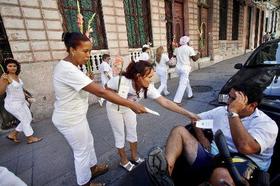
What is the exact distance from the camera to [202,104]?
5.68 m

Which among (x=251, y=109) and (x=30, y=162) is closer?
(x=251, y=109)

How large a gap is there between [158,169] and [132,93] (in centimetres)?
111

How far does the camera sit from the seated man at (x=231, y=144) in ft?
5.24

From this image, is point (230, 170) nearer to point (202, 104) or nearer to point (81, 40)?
point (81, 40)

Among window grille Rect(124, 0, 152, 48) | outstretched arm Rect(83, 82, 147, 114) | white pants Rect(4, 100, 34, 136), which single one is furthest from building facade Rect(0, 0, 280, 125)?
outstretched arm Rect(83, 82, 147, 114)

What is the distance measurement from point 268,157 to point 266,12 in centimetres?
2842

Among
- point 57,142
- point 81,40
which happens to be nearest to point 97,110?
point 57,142

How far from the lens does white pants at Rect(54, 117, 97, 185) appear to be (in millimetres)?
2148

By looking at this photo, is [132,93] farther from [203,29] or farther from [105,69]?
[203,29]

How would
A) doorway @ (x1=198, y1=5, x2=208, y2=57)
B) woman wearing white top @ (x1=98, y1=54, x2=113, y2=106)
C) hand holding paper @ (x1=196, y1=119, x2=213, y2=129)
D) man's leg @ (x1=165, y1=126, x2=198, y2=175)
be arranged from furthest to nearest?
doorway @ (x1=198, y1=5, x2=208, y2=57), woman wearing white top @ (x1=98, y1=54, x2=113, y2=106), hand holding paper @ (x1=196, y1=119, x2=213, y2=129), man's leg @ (x1=165, y1=126, x2=198, y2=175)

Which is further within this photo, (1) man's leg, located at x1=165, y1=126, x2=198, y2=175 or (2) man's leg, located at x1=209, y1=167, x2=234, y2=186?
(1) man's leg, located at x1=165, y1=126, x2=198, y2=175

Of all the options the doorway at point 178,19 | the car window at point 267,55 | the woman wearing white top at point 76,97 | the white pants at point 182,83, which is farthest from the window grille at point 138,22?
the woman wearing white top at point 76,97

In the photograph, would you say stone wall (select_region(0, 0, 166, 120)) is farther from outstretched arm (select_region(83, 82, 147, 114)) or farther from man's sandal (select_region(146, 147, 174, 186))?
man's sandal (select_region(146, 147, 174, 186))

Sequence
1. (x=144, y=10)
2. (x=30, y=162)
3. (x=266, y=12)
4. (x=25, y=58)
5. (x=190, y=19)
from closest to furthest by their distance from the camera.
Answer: (x=30, y=162)
(x=25, y=58)
(x=144, y=10)
(x=190, y=19)
(x=266, y=12)
